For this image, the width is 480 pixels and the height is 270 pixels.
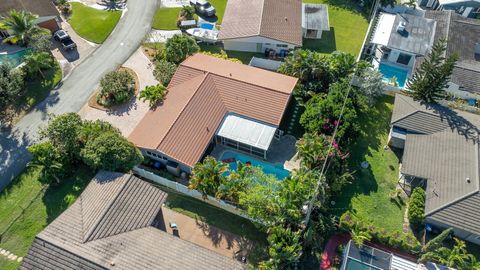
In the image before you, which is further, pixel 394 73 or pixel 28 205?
pixel 394 73

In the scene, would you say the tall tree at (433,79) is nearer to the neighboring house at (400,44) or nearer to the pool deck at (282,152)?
the neighboring house at (400,44)

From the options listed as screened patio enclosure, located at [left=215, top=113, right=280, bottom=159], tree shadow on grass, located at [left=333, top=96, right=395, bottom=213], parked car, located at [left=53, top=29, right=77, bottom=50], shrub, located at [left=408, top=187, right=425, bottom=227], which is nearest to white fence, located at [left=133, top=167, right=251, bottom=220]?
screened patio enclosure, located at [left=215, top=113, right=280, bottom=159]

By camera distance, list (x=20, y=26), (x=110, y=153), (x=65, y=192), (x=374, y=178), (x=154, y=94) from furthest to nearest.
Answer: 1. (x=20, y=26)
2. (x=154, y=94)
3. (x=374, y=178)
4. (x=65, y=192)
5. (x=110, y=153)

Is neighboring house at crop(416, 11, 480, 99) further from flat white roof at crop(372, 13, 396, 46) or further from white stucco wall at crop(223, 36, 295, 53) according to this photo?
white stucco wall at crop(223, 36, 295, 53)

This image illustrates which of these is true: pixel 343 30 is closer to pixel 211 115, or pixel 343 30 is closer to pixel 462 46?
pixel 462 46

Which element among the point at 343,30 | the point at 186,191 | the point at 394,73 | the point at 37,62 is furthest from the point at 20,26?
the point at 394,73

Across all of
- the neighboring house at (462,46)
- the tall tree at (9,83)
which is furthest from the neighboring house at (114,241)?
the neighboring house at (462,46)
